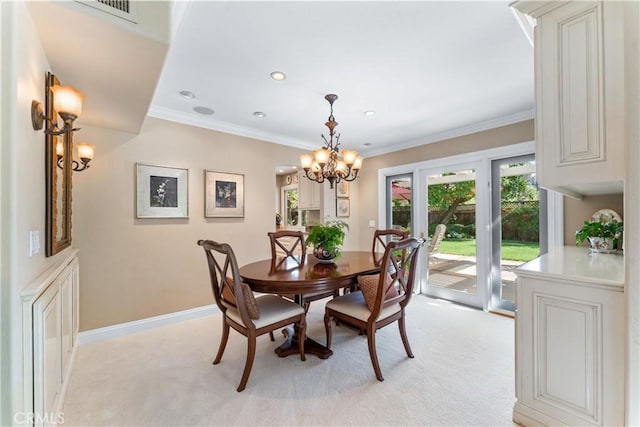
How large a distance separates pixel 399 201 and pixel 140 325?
162 inches

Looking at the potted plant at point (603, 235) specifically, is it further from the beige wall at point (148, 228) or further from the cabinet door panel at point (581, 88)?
the beige wall at point (148, 228)

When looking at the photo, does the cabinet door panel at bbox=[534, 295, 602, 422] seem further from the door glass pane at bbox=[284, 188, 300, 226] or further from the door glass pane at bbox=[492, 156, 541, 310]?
the door glass pane at bbox=[284, 188, 300, 226]

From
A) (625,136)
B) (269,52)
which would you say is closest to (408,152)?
(269,52)

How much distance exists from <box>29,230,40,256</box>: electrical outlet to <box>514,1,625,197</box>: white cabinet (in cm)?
279

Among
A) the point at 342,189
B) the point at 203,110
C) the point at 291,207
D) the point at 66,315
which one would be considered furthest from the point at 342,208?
the point at 66,315

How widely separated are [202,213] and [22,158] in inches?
88.1

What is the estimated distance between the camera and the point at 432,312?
3510mm

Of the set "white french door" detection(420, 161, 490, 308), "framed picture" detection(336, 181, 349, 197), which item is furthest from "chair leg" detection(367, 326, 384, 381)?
"framed picture" detection(336, 181, 349, 197)

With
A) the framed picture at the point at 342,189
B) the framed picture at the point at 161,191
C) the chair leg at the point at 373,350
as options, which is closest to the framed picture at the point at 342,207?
the framed picture at the point at 342,189

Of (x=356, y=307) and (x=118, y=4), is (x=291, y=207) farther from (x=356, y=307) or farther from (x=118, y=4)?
(x=118, y=4)

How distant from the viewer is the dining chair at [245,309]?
1868 millimetres

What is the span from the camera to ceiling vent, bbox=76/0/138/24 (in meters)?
1.33

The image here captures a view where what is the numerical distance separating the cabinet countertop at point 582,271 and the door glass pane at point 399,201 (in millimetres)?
2635

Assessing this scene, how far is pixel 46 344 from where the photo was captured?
4.50 ft
